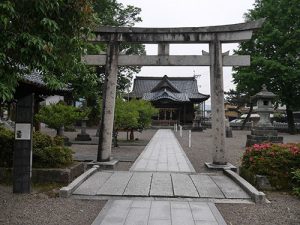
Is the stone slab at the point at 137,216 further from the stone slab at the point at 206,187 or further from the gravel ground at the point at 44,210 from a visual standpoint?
the stone slab at the point at 206,187

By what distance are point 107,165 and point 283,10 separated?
1196 inches

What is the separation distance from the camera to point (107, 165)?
12242 mm

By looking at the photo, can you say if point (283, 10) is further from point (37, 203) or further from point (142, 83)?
point (37, 203)

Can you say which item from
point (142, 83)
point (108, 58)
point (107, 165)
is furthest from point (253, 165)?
point (142, 83)

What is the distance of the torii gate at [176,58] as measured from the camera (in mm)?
12398

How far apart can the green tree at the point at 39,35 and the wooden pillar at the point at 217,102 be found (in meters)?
6.97

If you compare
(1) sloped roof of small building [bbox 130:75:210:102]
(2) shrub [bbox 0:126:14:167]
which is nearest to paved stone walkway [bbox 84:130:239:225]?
(2) shrub [bbox 0:126:14:167]

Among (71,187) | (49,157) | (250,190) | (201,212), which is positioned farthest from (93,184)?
(250,190)

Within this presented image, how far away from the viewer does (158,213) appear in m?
6.91

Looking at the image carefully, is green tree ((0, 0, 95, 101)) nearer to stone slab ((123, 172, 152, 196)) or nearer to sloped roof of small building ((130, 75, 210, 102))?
stone slab ((123, 172, 152, 196))

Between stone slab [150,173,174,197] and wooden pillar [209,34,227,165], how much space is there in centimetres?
225

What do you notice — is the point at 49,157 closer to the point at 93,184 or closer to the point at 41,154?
the point at 41,154

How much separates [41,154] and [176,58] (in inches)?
223

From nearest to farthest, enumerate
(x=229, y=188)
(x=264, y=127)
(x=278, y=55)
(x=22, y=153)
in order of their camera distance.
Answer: (x=22, y=153) < (x=229, y=188) < (x=264, y=127) < (x=278, y=55)
